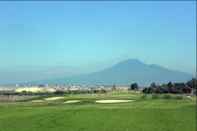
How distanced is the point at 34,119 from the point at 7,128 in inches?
156

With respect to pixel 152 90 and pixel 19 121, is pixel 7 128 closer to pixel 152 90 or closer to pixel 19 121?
pixel 19 121

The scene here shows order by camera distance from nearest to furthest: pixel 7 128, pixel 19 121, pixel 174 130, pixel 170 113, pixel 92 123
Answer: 1. pixel 174 130
2. pixel 7 128
3. pixel 92 123
4. pixel 19 121
5. pixel 170 113

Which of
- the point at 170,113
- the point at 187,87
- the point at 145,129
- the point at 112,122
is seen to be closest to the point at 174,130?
the point at 145,129

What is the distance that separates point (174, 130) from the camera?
24.3 metres

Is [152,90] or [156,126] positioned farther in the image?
[152,90]

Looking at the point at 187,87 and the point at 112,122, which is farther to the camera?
A: the point at 187,87

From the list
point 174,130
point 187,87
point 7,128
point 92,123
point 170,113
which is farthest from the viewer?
point 187,87

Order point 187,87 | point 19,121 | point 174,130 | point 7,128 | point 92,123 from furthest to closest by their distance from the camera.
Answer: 1. point 187,87
2. point 19,121
3. point 92,123
4. point 7,128
5. point 174,130

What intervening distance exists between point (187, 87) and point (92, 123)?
8931 cm

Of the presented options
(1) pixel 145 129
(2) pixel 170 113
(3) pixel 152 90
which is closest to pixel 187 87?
(3) pixel 152 90

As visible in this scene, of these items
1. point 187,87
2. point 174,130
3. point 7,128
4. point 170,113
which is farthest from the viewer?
point 187,87

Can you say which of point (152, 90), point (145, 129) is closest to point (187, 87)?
point (152, 90)

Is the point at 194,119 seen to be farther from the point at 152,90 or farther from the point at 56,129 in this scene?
the point at 152,90

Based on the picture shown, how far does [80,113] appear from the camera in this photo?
108 ft
